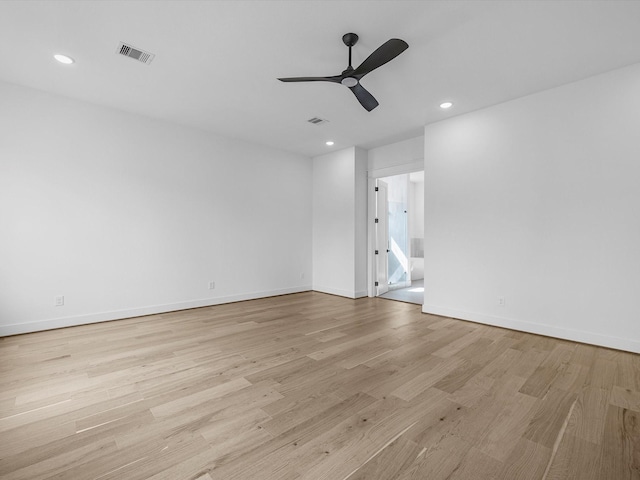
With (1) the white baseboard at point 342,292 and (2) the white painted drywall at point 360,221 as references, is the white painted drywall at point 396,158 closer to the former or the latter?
(2) the white painted drywall at point 360,221

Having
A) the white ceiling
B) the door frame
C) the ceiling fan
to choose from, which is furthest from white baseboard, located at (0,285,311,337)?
the ceiling fan

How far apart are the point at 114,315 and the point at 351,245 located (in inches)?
153

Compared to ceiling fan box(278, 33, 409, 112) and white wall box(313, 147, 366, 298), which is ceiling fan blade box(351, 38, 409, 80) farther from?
white wall box(313, 147, 366, 298)

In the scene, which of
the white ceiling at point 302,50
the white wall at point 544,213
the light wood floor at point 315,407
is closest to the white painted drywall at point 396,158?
the white wall at point 544,213

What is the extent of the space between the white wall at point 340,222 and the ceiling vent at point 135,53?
3597mm

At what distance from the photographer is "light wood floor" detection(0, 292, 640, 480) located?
1.45 metres

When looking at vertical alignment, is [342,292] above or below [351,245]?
below

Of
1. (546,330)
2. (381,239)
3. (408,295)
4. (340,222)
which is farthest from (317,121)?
(546,330)

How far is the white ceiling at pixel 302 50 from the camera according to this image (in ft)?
7.41

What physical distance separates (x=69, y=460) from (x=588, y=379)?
351 centimetres

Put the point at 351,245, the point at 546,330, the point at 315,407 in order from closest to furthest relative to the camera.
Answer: the point at 315,407 → the point at 546,330 → the point at 351,245

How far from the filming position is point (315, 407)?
76.3 inches

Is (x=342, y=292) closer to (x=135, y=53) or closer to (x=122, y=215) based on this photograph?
(x=122, y=215)

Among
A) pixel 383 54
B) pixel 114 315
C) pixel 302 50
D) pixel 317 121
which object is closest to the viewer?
pixel 383 54
